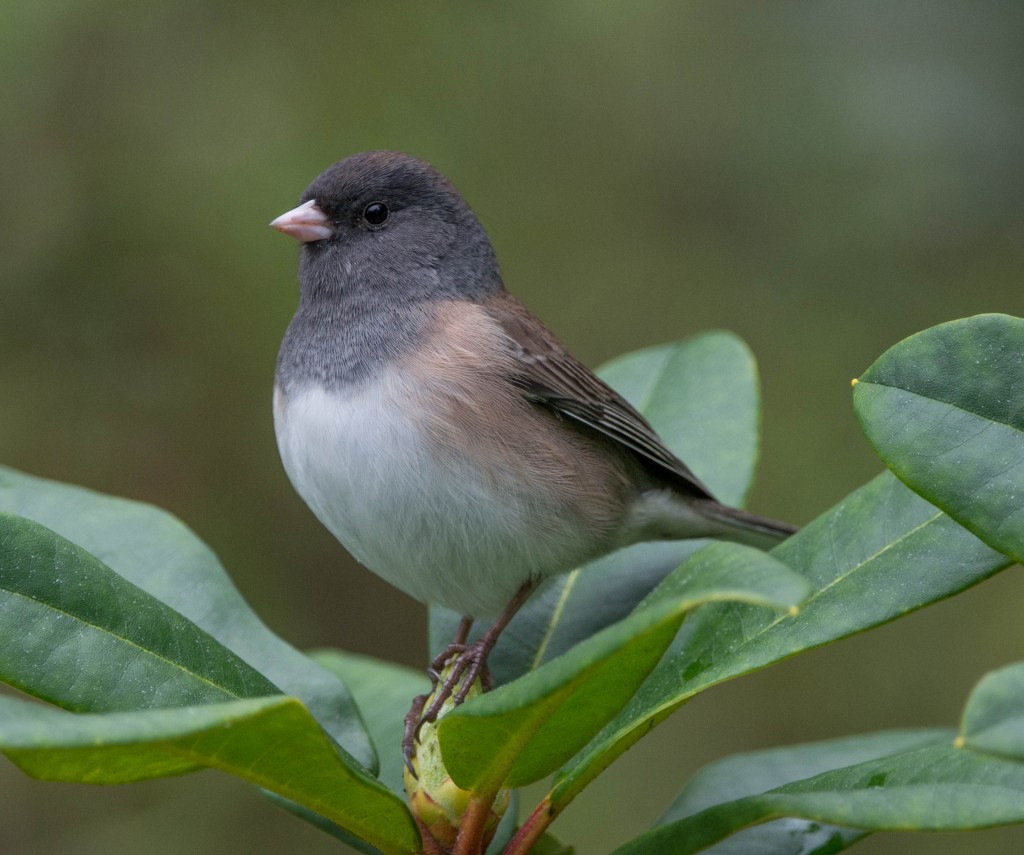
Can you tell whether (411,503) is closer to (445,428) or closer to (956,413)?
(445,428)

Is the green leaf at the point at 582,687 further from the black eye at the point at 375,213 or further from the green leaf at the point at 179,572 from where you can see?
the black eye at the point at 375,213

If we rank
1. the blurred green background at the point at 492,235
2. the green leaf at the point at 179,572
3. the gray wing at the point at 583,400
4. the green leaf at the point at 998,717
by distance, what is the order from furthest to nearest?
the blurred green background at the point at 492,235 < the gray wing at the point at 583,400 < the green leaf at the point at 179,572 < the green leaf at the point at 998,717

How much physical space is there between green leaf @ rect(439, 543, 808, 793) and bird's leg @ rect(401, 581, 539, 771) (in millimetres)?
213

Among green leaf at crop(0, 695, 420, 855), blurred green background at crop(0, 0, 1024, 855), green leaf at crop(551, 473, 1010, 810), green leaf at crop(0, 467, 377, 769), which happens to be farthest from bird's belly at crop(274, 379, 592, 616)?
blurred green background at crop(0, 0, 1024, 855)

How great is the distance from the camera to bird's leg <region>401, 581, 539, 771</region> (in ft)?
4.87

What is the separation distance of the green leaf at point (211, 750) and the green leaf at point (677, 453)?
0.68m

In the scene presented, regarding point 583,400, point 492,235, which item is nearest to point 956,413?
point 583,400

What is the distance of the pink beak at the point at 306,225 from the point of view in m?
2.12

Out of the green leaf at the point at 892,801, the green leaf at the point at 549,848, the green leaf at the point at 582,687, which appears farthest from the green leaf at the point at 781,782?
the green leaf at the point at 582,687

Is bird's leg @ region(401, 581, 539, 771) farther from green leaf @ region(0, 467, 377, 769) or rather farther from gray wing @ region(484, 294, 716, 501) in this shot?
gray wing @ region(484, 294, 716, 501)

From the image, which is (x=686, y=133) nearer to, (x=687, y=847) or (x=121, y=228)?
(x=121, y=228)

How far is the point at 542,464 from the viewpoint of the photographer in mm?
1889

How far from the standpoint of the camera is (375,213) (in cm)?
216

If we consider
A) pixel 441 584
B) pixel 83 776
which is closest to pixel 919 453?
pixel 83 776
